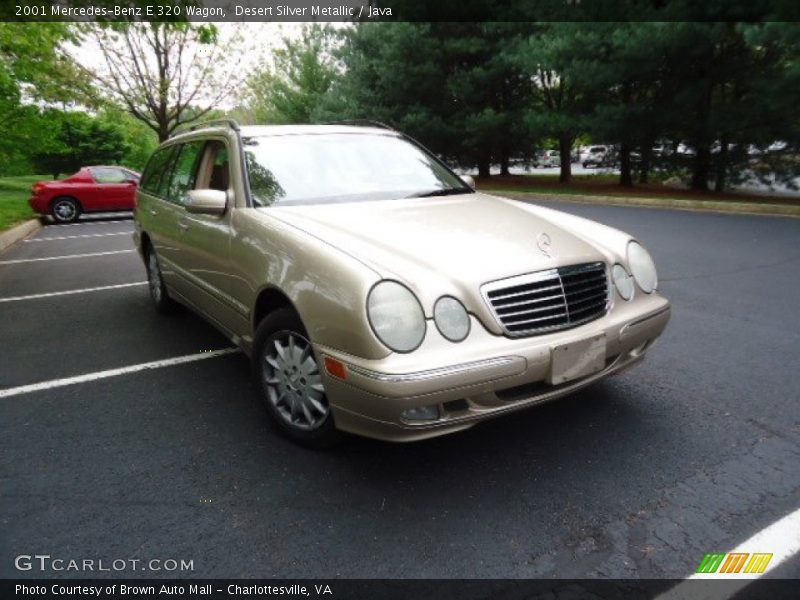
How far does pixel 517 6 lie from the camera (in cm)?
1858

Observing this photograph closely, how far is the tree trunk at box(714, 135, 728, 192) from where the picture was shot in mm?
14898

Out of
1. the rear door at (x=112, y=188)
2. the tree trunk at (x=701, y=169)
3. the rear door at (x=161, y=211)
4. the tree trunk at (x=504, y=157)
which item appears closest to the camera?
the rear door at (x=161, y=211)

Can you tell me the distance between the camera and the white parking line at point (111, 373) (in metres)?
3.69

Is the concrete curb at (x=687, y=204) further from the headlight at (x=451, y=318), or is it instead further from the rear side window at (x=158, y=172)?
the headlight at (x=451, y=318)

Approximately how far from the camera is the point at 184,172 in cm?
435

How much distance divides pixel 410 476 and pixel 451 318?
812 millimetres

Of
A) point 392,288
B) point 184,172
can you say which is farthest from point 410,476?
point 184,172

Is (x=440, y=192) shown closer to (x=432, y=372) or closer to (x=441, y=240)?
(x=441, y=240)

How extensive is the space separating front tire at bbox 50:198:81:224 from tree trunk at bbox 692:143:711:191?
53.4 ft

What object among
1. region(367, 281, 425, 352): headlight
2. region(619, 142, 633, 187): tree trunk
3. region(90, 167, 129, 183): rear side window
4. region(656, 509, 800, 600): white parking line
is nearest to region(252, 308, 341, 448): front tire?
region(367, 281, 425, 352): headlight

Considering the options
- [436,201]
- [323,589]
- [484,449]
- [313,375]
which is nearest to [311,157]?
[436,201]

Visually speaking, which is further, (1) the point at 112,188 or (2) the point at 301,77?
(2) the point at 301,77

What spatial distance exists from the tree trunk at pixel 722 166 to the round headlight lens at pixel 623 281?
14.3 meters

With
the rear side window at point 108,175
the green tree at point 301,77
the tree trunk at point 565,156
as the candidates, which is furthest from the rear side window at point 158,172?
the green tree at point 301,77
